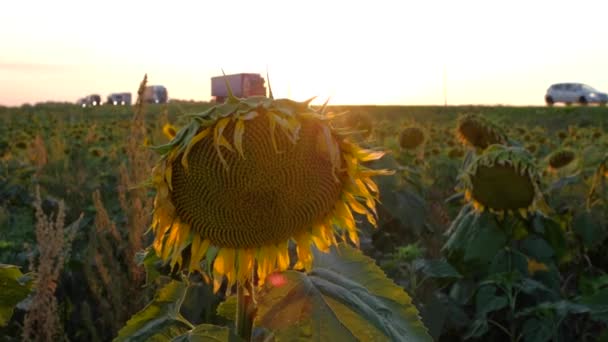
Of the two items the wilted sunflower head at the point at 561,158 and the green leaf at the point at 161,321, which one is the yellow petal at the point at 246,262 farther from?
the wilted sunflower head at the point at 561,158

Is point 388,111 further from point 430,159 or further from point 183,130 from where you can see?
point 183,130

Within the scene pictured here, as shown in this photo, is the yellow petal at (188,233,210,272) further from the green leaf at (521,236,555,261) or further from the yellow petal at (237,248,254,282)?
the green leaf at (521,236,555,261)

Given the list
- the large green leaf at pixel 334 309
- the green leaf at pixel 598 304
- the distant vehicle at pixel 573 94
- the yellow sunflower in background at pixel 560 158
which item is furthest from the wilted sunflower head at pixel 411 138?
the distant vehicle at pixel 573 94

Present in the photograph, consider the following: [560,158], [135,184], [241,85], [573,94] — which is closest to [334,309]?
[241,85]

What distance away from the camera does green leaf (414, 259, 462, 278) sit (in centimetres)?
298

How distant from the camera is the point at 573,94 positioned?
39.4m

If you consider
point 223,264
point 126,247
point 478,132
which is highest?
point 478,132

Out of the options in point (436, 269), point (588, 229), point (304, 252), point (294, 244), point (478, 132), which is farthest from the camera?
point (478, 132)

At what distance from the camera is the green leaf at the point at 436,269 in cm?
298

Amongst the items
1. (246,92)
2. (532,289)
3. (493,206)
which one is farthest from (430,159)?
(246,92)

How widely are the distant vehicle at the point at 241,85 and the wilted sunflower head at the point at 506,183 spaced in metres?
2.42

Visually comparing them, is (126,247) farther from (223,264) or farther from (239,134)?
(239,134)

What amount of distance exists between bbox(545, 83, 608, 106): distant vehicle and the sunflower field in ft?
119

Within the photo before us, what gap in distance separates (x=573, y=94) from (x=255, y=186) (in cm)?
4069
